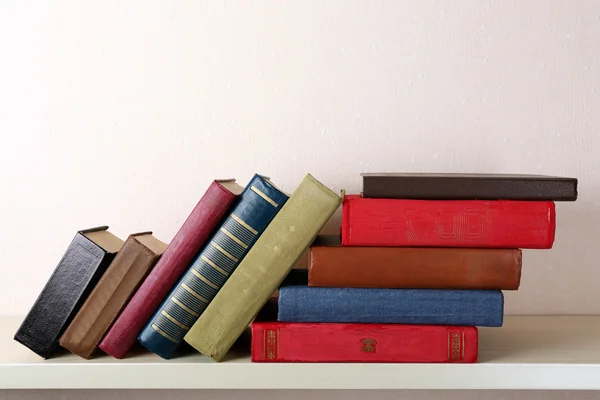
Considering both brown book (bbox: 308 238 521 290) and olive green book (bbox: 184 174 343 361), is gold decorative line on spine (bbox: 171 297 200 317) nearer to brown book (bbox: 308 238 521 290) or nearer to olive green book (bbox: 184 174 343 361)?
olive green book (bbox: 184 174 343 361)

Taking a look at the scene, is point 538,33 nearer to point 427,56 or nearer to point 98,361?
point 427,56

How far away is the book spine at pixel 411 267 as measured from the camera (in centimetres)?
73

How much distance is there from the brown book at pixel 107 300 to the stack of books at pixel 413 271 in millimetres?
150

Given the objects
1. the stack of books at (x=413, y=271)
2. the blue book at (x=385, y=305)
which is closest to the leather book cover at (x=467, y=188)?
the stack of books at (x=413, y=271)

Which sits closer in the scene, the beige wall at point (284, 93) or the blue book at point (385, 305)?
the blue book at point (385, 305)

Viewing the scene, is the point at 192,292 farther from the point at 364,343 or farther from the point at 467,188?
the point at 467,188

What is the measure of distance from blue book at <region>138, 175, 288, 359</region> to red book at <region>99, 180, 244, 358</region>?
0.01m

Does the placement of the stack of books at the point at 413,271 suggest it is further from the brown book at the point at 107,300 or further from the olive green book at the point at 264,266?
the brown book at the point at 107,300

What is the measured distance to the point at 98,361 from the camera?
74 centimetres

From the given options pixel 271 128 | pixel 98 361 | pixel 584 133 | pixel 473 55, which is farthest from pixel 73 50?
pixel 584 133

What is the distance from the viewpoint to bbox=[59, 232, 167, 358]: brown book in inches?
29.5

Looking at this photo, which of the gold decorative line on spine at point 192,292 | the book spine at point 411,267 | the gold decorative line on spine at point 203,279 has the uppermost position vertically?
the book spine at point 411,267

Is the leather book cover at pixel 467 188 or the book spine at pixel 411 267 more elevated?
the leather book cover at pixel 467 188

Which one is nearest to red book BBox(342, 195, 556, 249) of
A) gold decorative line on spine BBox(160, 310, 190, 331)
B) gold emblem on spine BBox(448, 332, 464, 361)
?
gold emblem on spine BBox(448, 332, 464, 361)
